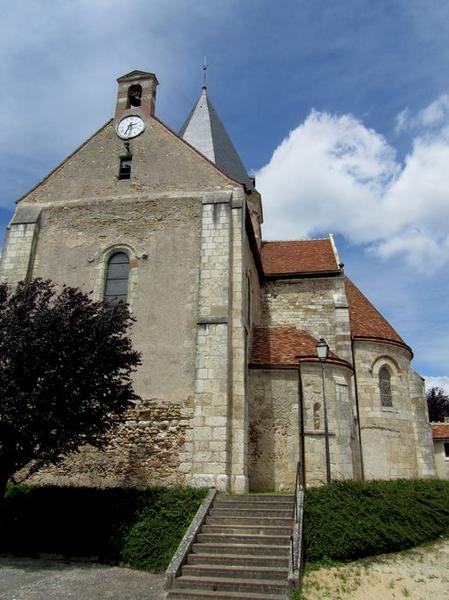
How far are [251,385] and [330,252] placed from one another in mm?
9124

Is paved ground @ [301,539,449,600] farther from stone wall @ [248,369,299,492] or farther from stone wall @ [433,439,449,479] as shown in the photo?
stone wall @ [433,439,449,479]

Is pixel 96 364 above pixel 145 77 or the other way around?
the other way around

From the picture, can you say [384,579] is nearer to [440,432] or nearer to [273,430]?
[273,430]

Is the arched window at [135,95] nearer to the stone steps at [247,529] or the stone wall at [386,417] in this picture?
the stone wall at [386,417]

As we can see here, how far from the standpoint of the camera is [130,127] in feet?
55.1

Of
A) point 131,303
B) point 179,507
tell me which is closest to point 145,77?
point 131,303

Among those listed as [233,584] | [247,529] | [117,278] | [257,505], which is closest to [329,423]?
[257,505]

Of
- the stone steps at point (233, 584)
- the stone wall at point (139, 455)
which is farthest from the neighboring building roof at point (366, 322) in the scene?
the stone steps at point (233, 584)

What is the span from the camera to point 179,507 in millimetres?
10531

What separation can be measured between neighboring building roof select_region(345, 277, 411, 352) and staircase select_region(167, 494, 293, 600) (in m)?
9.04

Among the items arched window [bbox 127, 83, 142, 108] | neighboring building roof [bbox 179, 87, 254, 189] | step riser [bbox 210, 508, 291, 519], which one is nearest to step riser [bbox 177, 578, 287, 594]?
step riser [bbox 210, 508, 291, 519]

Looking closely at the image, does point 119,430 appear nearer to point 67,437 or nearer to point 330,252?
point 67,437

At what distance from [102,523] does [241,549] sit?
10.0 ft

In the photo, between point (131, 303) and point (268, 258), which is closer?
point (131, 303)
